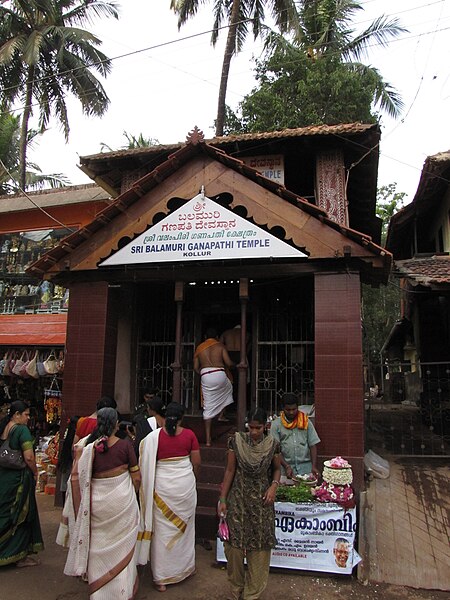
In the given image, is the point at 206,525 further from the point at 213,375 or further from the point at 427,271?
the point at 427,271

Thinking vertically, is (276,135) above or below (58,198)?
above

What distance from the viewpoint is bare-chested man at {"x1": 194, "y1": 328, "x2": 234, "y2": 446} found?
7.17m

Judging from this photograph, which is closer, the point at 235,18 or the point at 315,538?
the point at 315,538

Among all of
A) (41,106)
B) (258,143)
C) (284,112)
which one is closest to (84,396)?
(258,143)

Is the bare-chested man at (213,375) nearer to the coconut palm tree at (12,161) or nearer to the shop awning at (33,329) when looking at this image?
the shop awning at (33,329)

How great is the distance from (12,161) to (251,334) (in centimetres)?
1977

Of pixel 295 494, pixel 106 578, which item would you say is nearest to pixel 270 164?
pixel 295 494

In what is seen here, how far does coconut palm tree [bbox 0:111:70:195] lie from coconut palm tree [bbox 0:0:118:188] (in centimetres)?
61

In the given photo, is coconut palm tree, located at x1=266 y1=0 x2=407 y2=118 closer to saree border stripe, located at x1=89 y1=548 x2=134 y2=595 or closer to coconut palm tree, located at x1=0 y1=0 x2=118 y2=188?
coconut palm tree, located at x1=0 y1=0 x2=118 y2=188

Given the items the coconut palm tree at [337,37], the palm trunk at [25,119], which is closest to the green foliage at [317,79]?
the coconut palm tree at [337,37]

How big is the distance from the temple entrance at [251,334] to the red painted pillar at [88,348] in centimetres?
146

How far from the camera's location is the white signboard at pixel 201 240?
6336 mm

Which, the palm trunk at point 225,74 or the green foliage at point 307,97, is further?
the palm trunk at point 225,74

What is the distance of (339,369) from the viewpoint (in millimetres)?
6031
